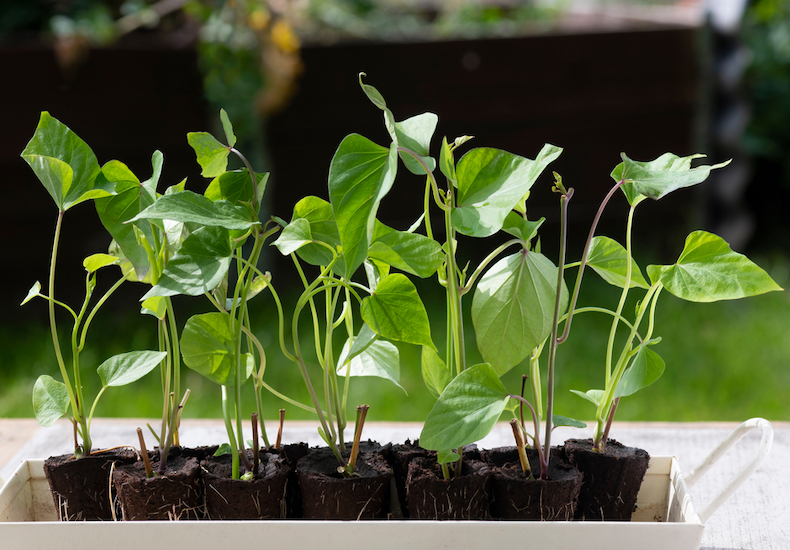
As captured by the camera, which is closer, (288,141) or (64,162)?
(64,162)

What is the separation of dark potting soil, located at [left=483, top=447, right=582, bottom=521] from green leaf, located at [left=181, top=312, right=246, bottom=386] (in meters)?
0.18

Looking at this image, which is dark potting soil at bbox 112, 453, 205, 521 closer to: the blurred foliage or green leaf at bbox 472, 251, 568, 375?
green leaf at bbox 472, 251, 568, 375

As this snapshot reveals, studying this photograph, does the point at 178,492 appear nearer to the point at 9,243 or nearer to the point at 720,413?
the point at 720,413

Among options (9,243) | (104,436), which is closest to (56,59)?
(9,243)

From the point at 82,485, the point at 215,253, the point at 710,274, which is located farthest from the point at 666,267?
the point at 82,485

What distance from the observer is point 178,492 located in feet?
1.47

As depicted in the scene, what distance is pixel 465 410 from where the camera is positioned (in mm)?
396

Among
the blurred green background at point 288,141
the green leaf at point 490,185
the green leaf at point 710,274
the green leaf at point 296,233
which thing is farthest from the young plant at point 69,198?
the blurred green background at point 288,141

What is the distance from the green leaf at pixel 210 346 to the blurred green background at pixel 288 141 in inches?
31.9

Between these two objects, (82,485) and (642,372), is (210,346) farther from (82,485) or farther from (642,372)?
(642,372)

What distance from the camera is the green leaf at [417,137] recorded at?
378 millimetres

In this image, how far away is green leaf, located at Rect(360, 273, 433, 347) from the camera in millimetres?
400

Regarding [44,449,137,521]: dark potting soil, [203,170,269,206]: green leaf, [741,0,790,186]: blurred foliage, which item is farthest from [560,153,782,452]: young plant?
[741,0,790,186]: blurred foliage

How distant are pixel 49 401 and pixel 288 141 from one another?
1.23 meters
